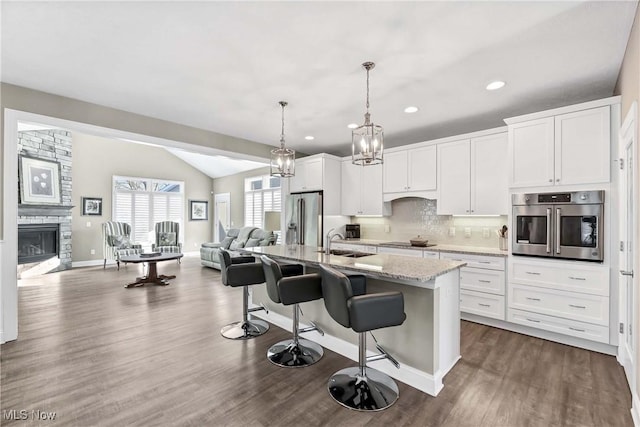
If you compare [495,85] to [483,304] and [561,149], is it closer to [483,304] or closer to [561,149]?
[561,149]

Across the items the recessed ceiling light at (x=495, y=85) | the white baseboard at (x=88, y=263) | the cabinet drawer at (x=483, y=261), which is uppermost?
the recessed ceiling light at (x=495, y=85)

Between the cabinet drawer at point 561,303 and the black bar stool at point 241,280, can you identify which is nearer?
the cabinet drawer at point 561,303

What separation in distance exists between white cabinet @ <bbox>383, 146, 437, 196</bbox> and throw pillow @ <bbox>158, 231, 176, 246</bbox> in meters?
6.22

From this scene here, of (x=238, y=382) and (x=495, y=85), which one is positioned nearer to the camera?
(x=238, y=382)

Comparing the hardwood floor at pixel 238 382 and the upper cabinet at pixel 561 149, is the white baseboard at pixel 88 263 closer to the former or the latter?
the hardwood floor at pixel 238 382

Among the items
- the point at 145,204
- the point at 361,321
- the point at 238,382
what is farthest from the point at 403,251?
the point at 145,204

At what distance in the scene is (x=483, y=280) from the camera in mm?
3541

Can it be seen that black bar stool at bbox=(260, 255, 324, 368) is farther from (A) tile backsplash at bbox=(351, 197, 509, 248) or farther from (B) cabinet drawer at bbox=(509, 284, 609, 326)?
(A) tile backsplash at bbox=(351, 197, 509, 248)

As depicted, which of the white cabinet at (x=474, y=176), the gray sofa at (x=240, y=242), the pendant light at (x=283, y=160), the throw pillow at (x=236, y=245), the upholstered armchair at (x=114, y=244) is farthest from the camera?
the upholstered armchair at (x=114, y=244)

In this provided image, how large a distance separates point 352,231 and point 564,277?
3226 mm

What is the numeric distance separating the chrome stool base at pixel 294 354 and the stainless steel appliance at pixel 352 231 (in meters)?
2.81

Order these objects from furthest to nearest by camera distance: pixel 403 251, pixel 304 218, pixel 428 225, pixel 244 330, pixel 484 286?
1. pixel 304 218
2. pixel 428 225
3. pixel 403 251
4. pixel 484 286
5. pixel 244 330

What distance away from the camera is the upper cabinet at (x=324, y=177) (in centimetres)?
531

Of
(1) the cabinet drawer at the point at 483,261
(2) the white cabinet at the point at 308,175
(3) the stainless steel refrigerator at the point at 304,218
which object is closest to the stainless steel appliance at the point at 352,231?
(3) the stainless steel refrigerator at the point at 304,218
